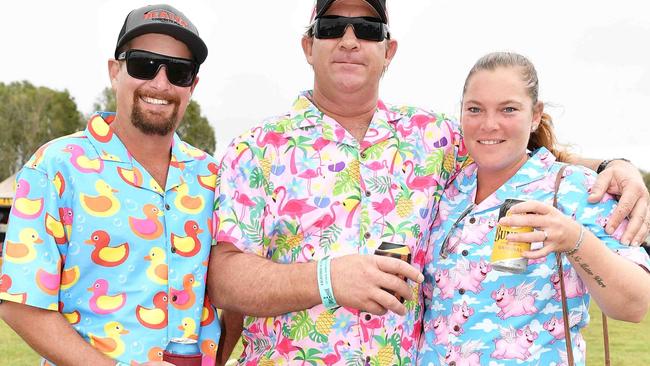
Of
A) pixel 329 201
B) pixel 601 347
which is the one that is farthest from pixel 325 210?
pixel 601 347

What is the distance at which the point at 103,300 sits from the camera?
3.69 meters

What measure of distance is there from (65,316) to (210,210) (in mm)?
948

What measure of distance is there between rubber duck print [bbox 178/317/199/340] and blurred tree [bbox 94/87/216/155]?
53040mm

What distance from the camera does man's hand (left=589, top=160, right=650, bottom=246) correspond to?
348 centimetres

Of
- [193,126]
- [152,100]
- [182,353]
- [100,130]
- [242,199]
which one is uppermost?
[152,100]

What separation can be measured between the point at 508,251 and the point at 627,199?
728mm

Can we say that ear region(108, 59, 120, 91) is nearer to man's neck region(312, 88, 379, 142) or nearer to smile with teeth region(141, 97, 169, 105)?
smile with teeth region(141, 97, 169, 105)

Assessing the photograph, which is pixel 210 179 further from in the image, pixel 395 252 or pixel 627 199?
pixel 627 199

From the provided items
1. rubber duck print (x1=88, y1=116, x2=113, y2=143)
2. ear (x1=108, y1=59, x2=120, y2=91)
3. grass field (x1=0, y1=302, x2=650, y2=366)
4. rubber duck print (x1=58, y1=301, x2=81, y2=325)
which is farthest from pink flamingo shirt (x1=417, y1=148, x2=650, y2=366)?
grass field (x1=0, y1=302, x2=650, y2=366)

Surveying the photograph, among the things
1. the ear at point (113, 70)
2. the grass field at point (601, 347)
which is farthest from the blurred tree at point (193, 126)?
the ear at point (113, 70)

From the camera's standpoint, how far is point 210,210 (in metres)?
4.08

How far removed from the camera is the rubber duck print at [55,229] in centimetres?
356

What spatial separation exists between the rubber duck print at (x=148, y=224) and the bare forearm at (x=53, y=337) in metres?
0.57

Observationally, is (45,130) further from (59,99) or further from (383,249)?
(383,249)
